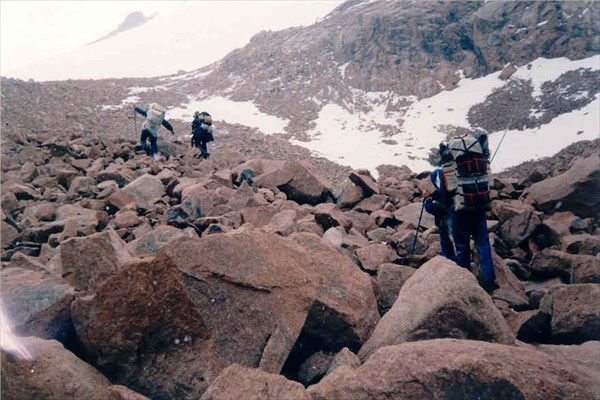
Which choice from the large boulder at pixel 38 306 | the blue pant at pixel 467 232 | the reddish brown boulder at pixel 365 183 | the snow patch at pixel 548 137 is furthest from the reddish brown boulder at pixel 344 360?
the snow patch at pixel 548 137

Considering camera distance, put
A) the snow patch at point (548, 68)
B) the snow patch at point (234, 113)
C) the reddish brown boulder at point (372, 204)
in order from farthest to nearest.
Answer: the snow patch at point (548, 68), the snow patch at point (234, 113), the reddish brown boulder at point (372, 204)

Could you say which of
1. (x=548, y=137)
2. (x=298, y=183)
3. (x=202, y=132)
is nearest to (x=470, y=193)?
(x=298, y=183)

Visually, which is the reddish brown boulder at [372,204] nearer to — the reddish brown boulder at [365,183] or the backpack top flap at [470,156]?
the reddish brown boulder at [365,183]

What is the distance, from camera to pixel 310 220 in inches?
255

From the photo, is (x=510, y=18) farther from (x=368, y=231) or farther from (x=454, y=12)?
(x=368, y=231)

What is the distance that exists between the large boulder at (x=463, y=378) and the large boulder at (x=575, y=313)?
0.96m

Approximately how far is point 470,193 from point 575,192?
3.81 meters

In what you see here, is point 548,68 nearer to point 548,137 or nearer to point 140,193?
point 548,137

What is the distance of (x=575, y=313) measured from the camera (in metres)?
3.43

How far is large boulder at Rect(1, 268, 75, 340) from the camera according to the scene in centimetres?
307

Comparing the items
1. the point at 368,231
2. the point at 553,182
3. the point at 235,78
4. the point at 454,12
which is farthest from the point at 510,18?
the point at 368,231

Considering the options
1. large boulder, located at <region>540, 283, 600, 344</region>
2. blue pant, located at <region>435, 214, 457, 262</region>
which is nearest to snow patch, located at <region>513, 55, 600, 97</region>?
blue pant, located at <region>435, 214, 457, 262</region>

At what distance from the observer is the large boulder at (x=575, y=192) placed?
7.22 m

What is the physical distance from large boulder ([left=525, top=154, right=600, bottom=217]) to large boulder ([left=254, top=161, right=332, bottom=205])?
4.61m
